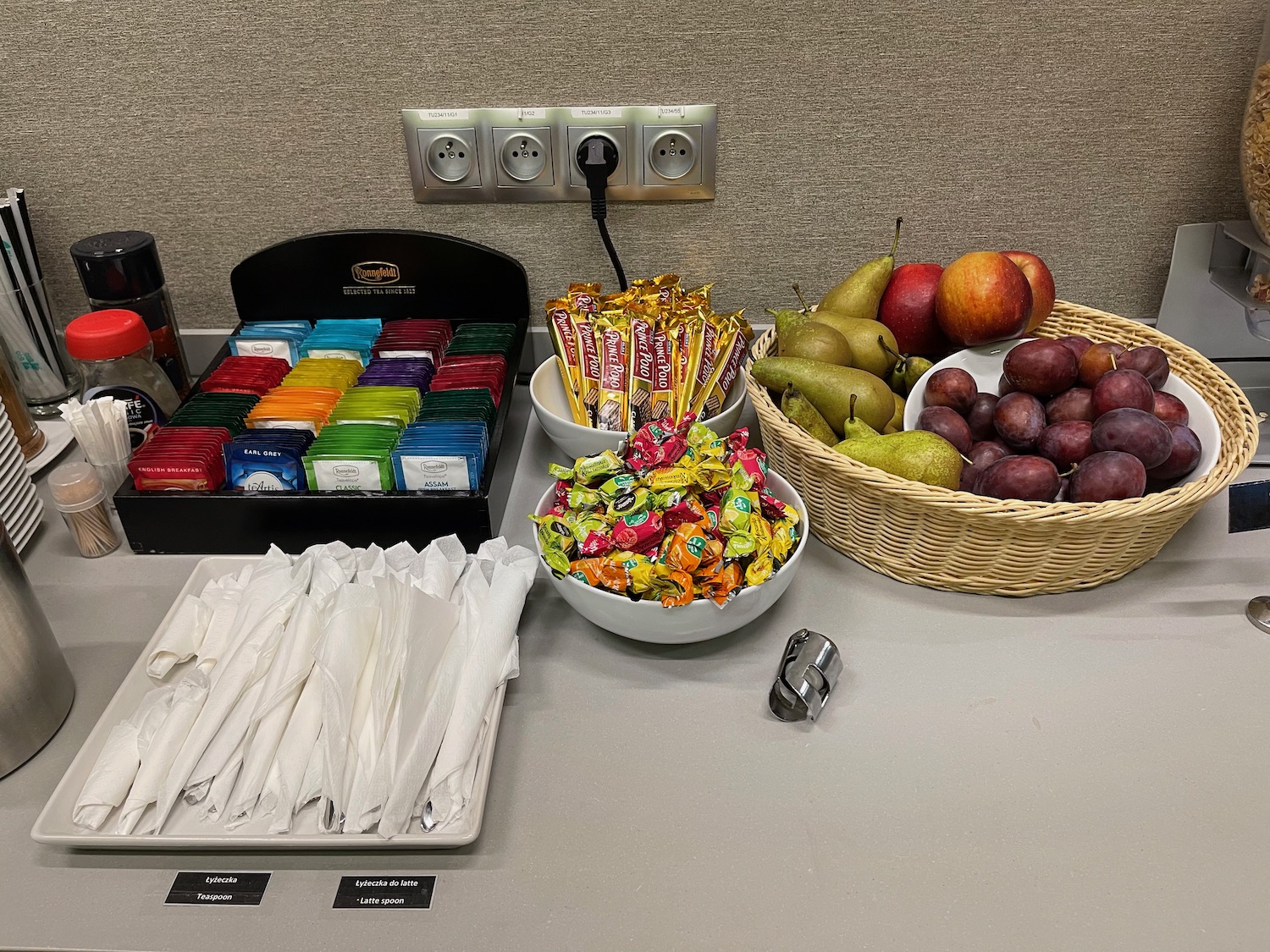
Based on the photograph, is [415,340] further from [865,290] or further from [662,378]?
[865,290]

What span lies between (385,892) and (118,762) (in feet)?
0.69

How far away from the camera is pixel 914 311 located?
940 mm

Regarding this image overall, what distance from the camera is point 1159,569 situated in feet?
2.75

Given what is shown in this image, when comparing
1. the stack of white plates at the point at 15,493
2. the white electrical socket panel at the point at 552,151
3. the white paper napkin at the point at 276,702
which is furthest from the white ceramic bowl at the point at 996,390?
the stack of white plates at the point at 15,493

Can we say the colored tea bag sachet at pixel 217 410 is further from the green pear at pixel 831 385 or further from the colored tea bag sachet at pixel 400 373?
the green pear at pixel 831 385

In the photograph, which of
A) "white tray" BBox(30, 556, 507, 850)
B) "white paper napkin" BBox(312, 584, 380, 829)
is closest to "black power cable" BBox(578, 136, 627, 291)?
"white paper napkin" BBox(312, 584, 380, 829)

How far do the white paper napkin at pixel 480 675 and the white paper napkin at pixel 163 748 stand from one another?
0.18 meters

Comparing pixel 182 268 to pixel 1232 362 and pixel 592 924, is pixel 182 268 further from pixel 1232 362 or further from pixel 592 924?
pixel 1232 362

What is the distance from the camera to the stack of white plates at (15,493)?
0.86 metres

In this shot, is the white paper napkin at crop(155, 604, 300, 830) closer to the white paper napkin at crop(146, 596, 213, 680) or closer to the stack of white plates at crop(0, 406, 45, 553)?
the white paper napkin at crop(146, 596, 213, 680)

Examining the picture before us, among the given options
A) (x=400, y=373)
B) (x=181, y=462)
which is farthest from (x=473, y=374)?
(x=181, y=462)

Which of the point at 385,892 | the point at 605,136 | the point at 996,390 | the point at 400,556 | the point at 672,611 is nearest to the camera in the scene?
the point at 385,892

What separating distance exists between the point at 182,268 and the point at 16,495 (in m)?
0.36

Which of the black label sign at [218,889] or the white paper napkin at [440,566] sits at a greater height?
the white paper napkin at [440,566]
